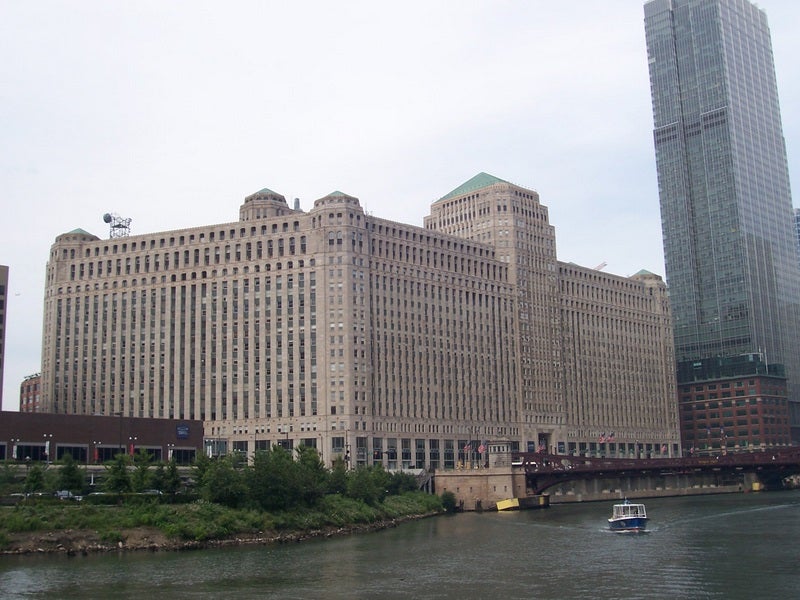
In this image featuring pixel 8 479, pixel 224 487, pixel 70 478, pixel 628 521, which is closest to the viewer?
pixel 8 479

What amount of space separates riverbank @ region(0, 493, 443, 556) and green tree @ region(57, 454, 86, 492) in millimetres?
9947

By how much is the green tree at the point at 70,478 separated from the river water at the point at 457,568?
1005 inches

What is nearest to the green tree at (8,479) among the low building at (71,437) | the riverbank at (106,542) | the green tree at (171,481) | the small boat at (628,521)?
the riverbank at (106,542)

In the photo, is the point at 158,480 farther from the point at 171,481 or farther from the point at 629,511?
the point at 629,511

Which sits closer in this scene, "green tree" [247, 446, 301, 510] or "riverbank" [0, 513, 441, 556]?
"riverbank" [0, 513, 441, 556]

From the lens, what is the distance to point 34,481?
14038cm

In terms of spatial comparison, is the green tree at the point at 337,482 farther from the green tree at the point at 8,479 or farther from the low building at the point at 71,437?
the green tree at the point at 8,479

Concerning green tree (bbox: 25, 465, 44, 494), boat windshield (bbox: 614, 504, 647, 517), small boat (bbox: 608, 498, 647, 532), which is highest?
green tree (bbox: 25, 465, 44, 494)

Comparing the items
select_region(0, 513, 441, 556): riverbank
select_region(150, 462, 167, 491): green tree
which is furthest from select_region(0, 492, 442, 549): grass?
select_region(150, 462, 167, 491): green tree

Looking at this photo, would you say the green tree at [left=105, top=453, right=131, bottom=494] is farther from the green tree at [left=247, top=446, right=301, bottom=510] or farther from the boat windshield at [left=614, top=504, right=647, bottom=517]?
the boat windshield at [left=614, top=504, right=647, bottom=517]

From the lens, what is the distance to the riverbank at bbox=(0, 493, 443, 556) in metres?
124

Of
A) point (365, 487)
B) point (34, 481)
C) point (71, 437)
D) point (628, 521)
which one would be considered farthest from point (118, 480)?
point (628, 521)

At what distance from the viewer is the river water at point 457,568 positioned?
92188 mm

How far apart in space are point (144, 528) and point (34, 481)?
65.9ft
